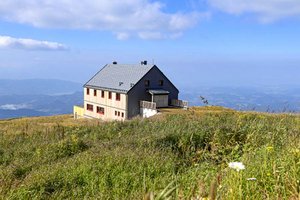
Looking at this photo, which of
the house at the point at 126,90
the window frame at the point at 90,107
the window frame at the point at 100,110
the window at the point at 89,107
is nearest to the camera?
the house at the point at 126,90

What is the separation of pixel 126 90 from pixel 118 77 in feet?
18.3

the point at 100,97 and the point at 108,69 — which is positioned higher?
the point at 108,69

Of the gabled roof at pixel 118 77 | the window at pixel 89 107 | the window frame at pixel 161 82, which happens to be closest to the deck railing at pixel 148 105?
the gabled roof at pixel 118 77

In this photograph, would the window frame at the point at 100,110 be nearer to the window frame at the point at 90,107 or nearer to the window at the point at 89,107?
the window frame at the point at 90,107

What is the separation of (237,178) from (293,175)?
3.06 ft

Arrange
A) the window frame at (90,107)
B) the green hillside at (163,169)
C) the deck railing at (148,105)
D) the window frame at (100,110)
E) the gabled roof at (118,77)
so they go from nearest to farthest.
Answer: the green hillside at (163,169), the deck railing at (148,105), the gabled roof at (118,77), the window frame at (100,110), the window frame at (90,107)

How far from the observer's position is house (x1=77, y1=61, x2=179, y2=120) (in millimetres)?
48938

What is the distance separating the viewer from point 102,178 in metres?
6.78

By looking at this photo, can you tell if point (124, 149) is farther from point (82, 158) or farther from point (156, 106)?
point (156, 106)

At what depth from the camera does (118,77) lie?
53250 millimetres

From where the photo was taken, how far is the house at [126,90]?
4894 centimetres

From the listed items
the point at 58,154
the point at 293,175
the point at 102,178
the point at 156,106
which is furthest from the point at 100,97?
the point at 293,175

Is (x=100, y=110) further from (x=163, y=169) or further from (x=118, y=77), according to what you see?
(x=163, y=169)

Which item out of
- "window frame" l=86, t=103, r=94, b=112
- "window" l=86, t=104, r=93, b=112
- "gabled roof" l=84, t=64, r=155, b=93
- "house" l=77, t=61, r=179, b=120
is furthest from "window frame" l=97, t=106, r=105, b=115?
"gabled roof" l=84, t=64, r=155, b=93
